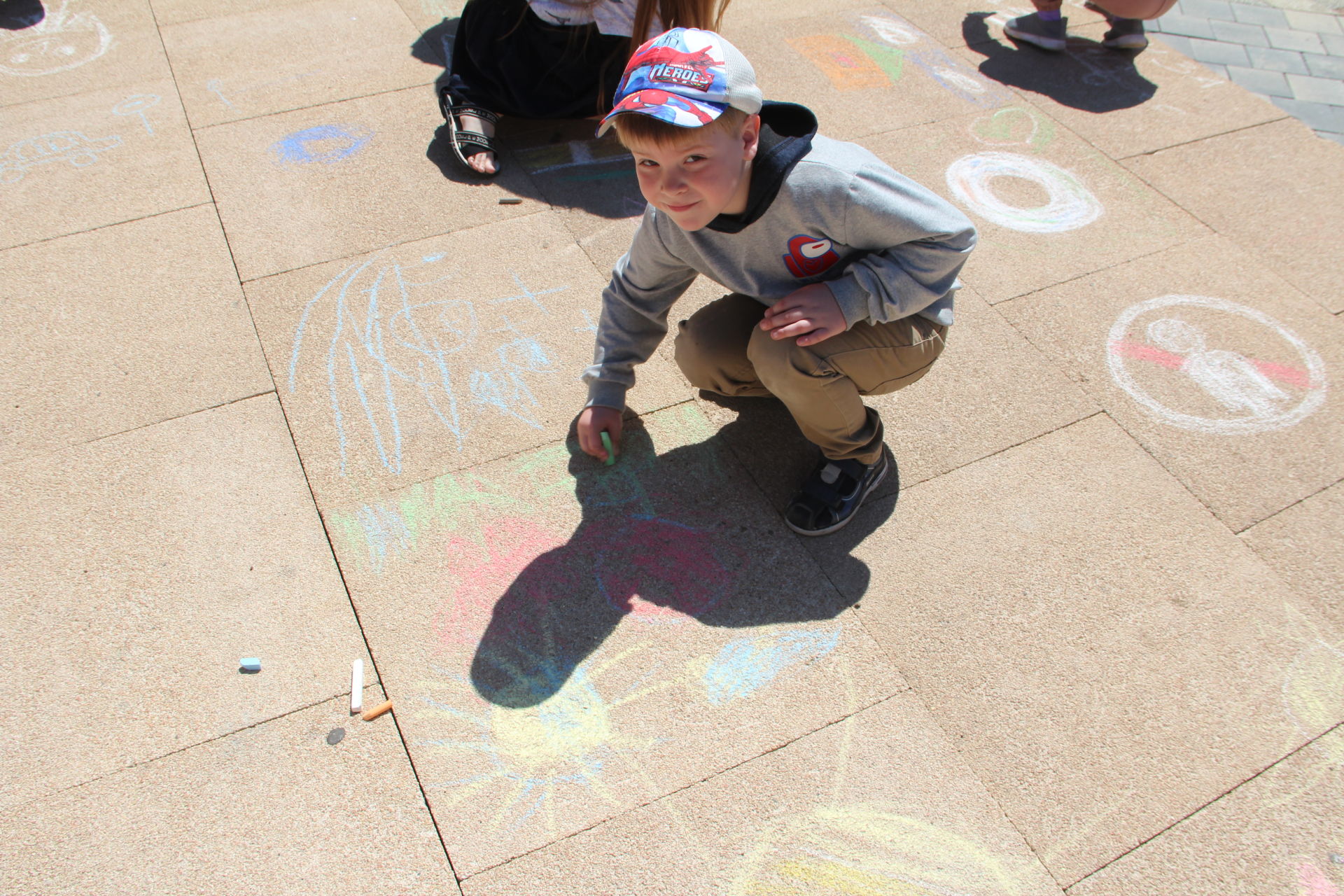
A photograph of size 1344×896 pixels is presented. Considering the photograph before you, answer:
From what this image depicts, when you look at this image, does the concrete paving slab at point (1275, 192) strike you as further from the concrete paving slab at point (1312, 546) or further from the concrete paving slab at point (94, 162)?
the concrete paving slab at point (94, 162)

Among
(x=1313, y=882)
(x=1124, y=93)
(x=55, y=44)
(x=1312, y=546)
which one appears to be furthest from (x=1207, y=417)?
(x=55, y=44)

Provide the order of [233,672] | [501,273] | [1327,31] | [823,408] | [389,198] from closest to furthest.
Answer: [233,672], [823,408], [501,273], [389,198], [1327,31]

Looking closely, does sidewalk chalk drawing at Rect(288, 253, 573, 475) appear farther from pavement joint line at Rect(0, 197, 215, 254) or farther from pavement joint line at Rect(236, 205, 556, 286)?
pavement joint line at Rect(0, 197, 215, 254)

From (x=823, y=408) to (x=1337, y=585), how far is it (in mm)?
1446

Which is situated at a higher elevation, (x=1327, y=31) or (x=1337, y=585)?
(x=1327, y=31)

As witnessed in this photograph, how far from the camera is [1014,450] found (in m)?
2.70

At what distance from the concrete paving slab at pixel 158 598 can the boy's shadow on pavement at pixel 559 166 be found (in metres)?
1.45

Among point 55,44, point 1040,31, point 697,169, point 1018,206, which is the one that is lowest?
point 55,44

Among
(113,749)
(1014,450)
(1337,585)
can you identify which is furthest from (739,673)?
(1337,585)

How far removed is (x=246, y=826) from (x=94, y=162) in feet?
9.77

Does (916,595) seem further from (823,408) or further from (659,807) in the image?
(659,807)

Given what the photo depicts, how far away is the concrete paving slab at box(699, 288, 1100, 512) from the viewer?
8.70ft

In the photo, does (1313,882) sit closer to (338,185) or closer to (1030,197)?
(1030,197)

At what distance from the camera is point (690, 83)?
1.86 m
